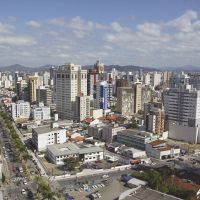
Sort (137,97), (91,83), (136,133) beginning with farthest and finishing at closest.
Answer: (91,83) → (137,97) → (136,133)

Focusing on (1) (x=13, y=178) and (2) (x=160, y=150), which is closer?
(1) (x=13, y=178)

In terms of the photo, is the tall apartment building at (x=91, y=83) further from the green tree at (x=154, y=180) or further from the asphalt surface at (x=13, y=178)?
the green tree at (x=154, y=180)

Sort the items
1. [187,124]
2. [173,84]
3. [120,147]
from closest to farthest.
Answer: [120,147] → [187,124] → [173,84]

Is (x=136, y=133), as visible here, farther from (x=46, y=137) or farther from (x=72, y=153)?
(x=46, y=137)

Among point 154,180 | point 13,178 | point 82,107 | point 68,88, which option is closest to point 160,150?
point 154,180

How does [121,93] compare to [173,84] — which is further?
[173,84]

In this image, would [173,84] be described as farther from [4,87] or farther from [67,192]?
[67,192]

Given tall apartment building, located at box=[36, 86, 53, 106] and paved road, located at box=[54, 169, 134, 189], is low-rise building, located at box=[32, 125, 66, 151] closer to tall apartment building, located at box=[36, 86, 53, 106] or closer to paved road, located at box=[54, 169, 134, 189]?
paved road, located at box=[54, 169, 134, 189]

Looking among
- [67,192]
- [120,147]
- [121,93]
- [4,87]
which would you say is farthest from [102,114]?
[4,87]

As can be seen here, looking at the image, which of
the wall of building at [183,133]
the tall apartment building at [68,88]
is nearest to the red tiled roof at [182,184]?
the wall of building at [183,133]
